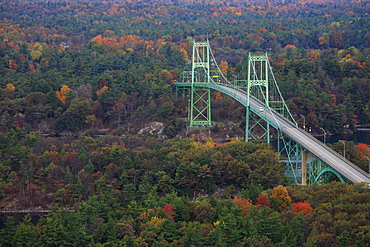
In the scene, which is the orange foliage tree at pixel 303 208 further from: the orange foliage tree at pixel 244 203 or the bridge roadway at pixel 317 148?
the bridge roadway at pixel 317 148

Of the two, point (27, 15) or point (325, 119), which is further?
point (27, 15)

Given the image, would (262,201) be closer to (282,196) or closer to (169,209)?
(282,196)

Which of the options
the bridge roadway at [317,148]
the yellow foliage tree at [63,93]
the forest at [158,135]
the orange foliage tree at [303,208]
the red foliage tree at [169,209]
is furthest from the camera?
the yellow foliage tree at [63,93]

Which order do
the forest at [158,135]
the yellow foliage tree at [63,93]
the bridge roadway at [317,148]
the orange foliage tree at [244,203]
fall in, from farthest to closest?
the yellow foliage tree at [63,93]
the bridge roadway at [317,148]
the orange foliage tree at [244,203]
the forest at [158,135]

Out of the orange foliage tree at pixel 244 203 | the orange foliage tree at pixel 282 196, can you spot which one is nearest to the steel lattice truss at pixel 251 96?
the orange foliage tree at pixel 282 196

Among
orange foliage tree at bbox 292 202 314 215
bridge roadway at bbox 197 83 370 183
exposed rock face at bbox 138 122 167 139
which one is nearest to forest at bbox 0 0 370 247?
orange foliage tree at bbox 292 202 314 215

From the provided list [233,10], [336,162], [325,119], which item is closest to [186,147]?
[336,162]

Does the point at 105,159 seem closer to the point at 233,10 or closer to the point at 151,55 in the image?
the point at 151,55

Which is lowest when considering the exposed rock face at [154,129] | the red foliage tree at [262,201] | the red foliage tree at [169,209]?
the exposed rock face at [154,129]
